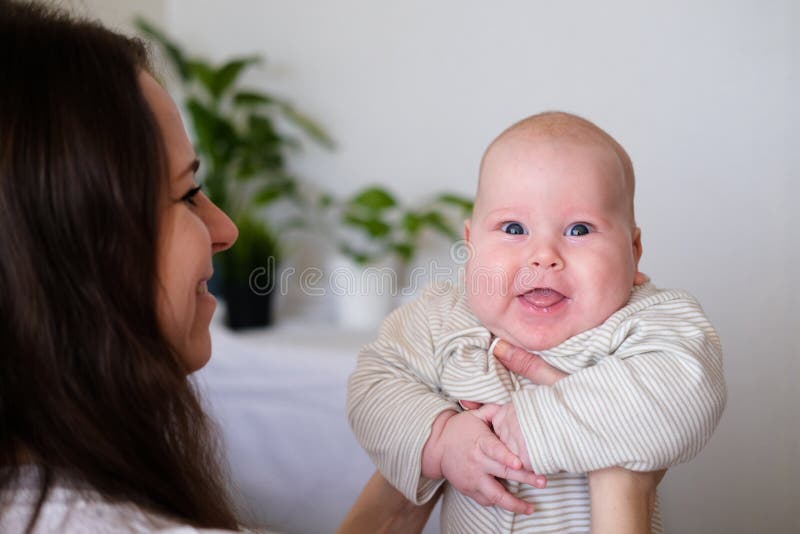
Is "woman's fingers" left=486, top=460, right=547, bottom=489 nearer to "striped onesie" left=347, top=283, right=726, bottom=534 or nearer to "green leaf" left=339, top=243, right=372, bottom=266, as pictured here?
"striped onesie" left=347, top=283, right=726, bottom=534

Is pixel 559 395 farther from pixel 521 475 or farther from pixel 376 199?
pixel 376 199

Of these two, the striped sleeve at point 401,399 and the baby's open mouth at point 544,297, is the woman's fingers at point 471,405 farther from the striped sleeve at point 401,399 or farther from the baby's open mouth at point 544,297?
the baby's open mouth at point 544,297

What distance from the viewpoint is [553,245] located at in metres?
0.87

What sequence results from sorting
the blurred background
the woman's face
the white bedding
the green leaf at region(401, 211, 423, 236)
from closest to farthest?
the woman's face → the white bedding → the blurred background → the green leaf at region(401, 211, 423, 236)

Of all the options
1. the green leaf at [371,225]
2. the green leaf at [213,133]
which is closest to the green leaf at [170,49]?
the green leaf at [213,133]

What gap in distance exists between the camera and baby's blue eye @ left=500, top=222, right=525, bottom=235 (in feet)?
2.97

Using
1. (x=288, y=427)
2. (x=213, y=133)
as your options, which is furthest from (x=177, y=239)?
(x=213, y=133)

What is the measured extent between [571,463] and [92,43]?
651 mm

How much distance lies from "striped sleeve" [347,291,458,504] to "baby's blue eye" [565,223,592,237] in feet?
0.73

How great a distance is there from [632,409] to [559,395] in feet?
0.26

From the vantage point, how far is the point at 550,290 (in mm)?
870

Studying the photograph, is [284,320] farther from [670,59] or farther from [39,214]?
[39,214]

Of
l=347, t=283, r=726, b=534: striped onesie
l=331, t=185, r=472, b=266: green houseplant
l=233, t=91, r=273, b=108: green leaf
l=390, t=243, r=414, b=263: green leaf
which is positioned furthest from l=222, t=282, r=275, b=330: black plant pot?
l=347, t=283, r=726, b=534: striped onesie

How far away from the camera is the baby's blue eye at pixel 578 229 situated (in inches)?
34.8
